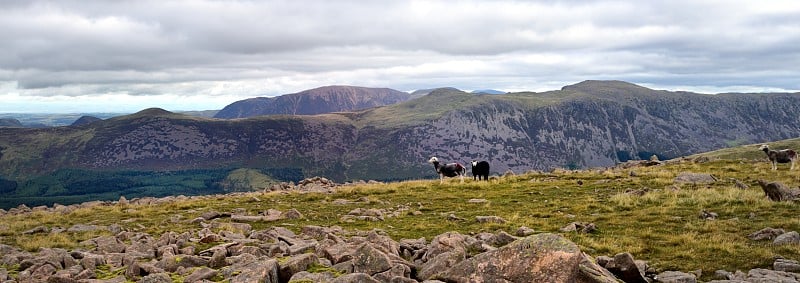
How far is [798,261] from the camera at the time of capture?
607 inches

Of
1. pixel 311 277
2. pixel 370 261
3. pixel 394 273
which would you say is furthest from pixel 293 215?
pixel 394 273

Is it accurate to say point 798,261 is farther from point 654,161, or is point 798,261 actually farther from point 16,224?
point 654,161

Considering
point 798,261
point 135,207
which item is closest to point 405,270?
point 798,261

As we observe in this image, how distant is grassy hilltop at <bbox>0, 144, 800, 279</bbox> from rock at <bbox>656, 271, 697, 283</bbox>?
119 centimetres

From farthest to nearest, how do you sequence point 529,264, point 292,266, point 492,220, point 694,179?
point 694,179 < point 492,220 < point 292,266 < point 529,264

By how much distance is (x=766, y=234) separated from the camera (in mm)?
18781

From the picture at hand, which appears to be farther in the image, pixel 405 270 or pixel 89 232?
pixel 89 232

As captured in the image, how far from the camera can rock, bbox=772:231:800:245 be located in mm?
17347

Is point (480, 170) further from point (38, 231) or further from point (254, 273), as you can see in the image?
point (254, 273)

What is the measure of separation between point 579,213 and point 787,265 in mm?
12775

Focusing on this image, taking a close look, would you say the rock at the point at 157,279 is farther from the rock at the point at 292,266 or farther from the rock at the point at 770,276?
the rock at the point at 770,276

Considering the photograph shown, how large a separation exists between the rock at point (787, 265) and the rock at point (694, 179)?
23991 millimetres

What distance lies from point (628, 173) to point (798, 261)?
31.6m

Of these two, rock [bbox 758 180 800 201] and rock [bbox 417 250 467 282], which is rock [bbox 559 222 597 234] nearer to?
rock [bbox 417 250 467 282]
